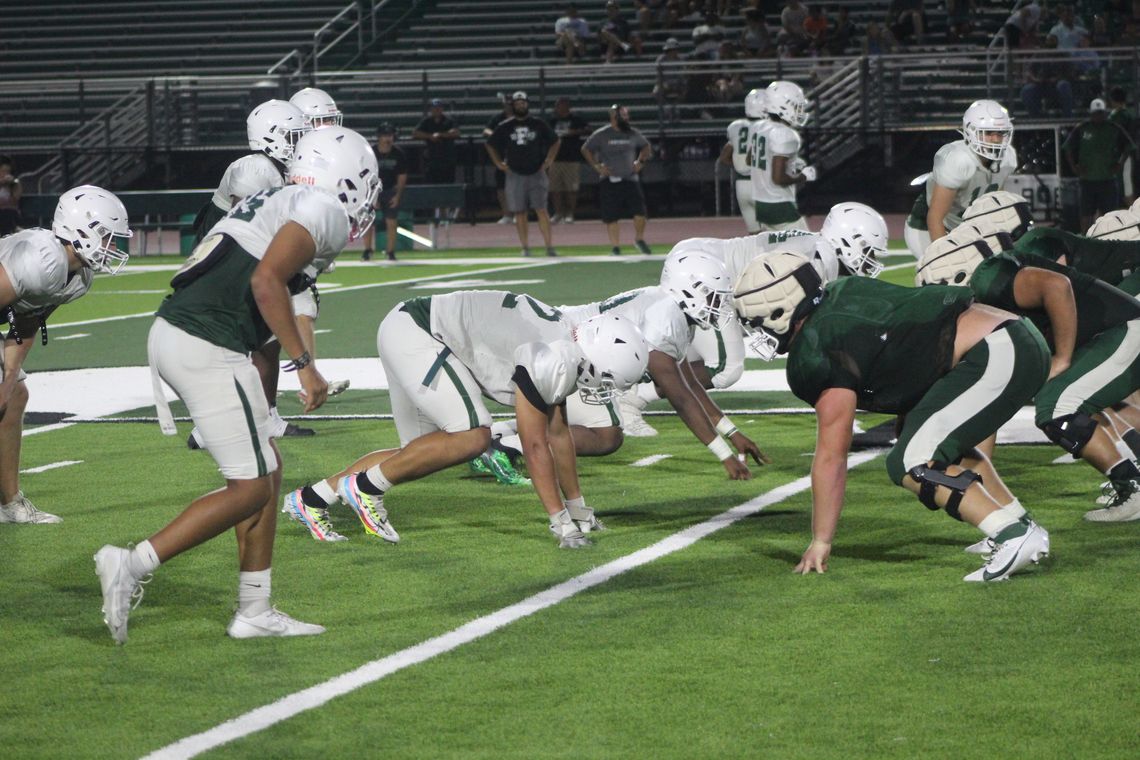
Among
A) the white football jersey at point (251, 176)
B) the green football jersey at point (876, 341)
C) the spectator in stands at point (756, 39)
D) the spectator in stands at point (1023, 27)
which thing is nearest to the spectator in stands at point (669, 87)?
the spectator in stands at point (756, 39)

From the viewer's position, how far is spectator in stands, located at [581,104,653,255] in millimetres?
22203

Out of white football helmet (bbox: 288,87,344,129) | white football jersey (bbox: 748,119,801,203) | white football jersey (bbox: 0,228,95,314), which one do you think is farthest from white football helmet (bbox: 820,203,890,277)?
white football jersey (bbox: 748,119,801,203)

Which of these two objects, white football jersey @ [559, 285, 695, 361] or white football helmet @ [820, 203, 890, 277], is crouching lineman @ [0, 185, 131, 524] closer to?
white football jersey @ [559, 285, 695, 361]

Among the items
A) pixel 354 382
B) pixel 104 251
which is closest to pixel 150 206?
pixel 354 382

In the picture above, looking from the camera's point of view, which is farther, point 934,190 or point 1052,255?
point 934,190

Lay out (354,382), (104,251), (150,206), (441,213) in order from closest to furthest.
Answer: (104,251) → (354,382) → (150,206) → (441,213)

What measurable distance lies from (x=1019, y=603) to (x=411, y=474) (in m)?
2.41

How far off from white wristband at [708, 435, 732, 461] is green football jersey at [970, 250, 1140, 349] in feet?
4.85

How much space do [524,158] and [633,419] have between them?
12838 millimetres

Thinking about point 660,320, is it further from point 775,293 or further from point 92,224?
point 92,224

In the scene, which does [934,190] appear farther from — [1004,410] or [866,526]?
[1004,410]

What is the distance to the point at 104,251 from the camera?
6543mm

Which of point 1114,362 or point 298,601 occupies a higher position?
point 1114,362

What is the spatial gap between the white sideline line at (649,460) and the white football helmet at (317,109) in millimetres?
2399
